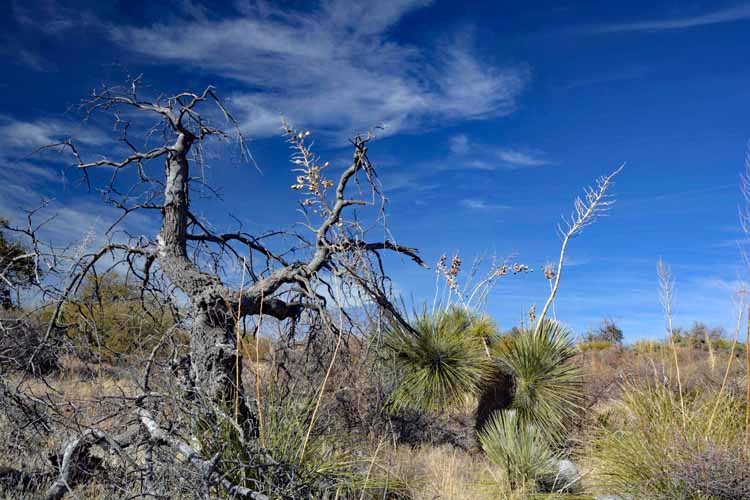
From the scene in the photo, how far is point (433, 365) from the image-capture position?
7762 mm

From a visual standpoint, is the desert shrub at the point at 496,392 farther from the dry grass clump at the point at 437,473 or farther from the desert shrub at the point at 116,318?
the desert shrub at the point at 116,318

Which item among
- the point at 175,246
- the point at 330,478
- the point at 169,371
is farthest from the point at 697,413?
the point at 175,246

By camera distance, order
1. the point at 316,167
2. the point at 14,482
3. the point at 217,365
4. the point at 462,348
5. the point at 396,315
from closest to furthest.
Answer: the point at 14,482 → the point at 217,365 → the point at 316,167 → the point at 396,315 → the point at 462,348

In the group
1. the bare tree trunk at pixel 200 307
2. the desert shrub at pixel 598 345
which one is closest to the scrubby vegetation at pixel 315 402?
the bare tree trunk at pixel 200 307

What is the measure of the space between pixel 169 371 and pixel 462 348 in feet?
13.4

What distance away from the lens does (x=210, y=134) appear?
695 cm

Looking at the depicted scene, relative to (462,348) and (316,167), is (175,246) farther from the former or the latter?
(462,348)

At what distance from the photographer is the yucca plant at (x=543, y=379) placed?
796cm

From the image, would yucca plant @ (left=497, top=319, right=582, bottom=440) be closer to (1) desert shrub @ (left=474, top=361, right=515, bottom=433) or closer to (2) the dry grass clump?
(1) desert shrub @ (left=474, top=361, right=515, bottom=433)

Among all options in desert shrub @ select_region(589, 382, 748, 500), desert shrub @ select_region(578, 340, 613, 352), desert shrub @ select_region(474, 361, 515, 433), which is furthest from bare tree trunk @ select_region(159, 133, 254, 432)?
desert shrub @ select_region(578, 340, 613, 352)

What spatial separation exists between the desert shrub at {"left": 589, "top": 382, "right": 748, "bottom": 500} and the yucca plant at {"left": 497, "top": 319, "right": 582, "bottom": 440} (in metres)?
2.08

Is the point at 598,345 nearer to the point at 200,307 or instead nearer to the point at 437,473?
the point at 437,473

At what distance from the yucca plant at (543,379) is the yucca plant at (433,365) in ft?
2.19

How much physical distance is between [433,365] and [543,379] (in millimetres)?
1703
